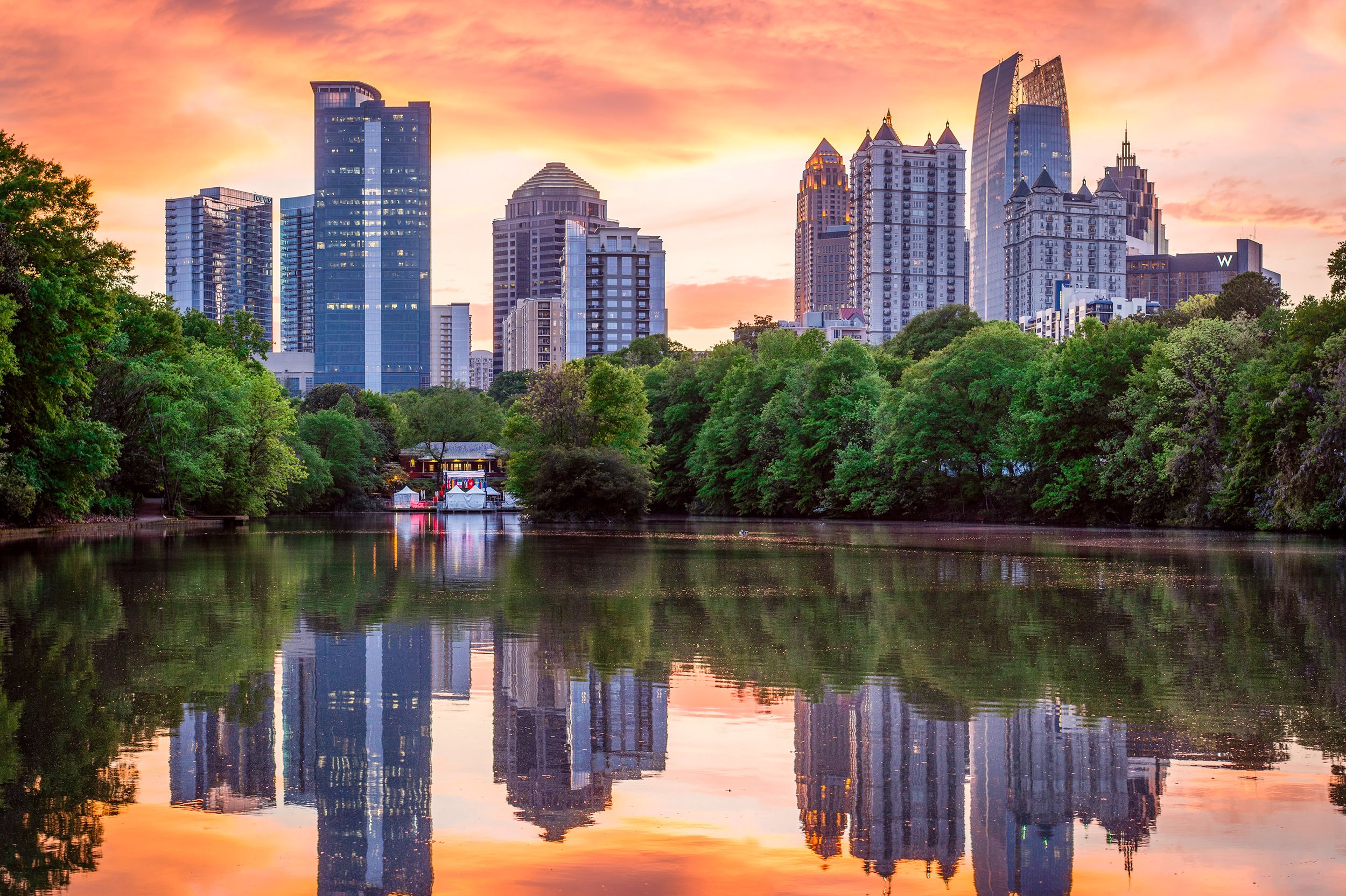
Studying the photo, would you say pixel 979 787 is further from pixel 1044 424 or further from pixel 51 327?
pixel 1044 424

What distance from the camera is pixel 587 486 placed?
73.9m

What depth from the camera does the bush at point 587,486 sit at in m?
73.7

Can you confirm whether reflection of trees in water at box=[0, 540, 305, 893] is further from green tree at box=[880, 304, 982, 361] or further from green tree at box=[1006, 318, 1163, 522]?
green tree at box=[880, 304, 982, 361]

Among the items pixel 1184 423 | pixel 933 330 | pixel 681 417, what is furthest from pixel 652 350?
pixel 1184 423

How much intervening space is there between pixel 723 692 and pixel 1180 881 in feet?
21.2

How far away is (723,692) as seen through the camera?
42.8 ft

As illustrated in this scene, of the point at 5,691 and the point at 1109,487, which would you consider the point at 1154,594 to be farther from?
the point at 1109,487

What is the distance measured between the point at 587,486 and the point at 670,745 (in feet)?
209

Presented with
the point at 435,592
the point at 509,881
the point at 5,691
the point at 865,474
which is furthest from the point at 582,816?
the point at 865,474

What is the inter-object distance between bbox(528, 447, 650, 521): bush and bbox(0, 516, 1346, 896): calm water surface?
50.7 metres

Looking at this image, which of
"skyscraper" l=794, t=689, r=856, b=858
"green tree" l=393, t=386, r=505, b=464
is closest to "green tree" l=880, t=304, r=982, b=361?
"green tree" l=393, t=386, r=505, b=464

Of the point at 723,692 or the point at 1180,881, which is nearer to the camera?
the point at 1180,881

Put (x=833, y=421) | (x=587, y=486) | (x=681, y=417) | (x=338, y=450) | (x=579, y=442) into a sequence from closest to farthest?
(x=587, y=486), (x=579, y=442), (x=833, y=421), (x=681, y=417), (x=338, y=450)

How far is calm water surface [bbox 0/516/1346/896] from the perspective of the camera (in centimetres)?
730
